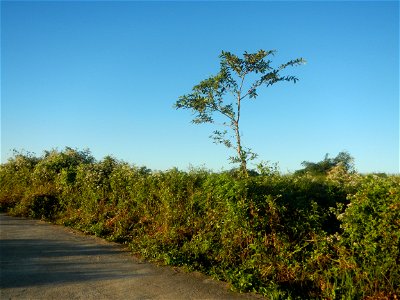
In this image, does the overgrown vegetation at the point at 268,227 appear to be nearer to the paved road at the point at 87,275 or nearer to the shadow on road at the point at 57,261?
the paved road at the point at 87,275

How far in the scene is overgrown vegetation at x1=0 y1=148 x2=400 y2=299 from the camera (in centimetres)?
521

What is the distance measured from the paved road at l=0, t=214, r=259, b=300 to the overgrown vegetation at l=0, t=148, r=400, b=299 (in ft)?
1.28

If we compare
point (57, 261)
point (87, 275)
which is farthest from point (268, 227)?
point (57, 261)

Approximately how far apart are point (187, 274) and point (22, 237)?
507 cm

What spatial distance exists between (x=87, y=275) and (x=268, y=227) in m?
3.06

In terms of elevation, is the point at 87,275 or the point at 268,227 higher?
the point at 268,227

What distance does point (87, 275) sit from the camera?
20.9 feet

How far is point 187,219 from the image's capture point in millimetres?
8164

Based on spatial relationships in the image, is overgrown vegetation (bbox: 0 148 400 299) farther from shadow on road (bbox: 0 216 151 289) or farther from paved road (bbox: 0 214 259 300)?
shadow on road (bbox: 0 216 151 289)

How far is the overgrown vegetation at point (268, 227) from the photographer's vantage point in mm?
5215

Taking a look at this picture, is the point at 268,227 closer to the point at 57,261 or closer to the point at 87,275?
the point at 87,275

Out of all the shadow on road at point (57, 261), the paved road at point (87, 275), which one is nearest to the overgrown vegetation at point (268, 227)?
the paved road at point (87, 275)

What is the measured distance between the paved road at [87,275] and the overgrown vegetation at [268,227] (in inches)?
15.4

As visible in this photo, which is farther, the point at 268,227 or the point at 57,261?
the point at 57,261
